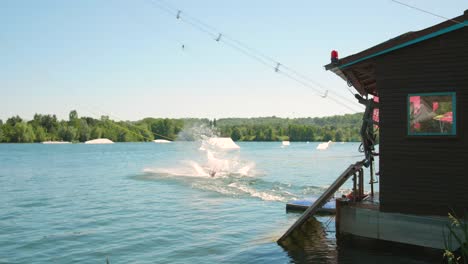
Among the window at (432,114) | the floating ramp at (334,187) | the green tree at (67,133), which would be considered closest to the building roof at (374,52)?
the window at (432,114)

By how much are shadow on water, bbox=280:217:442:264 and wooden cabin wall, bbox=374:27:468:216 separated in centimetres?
116

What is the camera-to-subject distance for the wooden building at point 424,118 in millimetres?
11898

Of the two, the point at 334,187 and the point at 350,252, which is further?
the point at 334,187

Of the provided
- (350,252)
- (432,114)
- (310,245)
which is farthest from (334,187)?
(432,114)

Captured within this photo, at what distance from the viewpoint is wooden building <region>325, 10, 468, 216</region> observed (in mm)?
11898

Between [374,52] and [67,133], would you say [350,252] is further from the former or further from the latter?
[67,133]

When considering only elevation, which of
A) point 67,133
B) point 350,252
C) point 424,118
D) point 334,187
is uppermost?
point 67,133

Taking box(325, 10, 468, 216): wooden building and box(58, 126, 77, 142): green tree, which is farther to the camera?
box(58, 126, 77, 142): green tree

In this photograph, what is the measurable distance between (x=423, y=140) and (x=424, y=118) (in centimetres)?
56

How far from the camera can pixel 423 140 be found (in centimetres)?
1226

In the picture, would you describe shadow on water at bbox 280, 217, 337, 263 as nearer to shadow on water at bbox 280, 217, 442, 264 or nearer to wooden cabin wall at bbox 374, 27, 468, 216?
shadow on water at bbox 280, 217, 442, 264

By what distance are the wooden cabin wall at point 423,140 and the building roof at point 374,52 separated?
203mm

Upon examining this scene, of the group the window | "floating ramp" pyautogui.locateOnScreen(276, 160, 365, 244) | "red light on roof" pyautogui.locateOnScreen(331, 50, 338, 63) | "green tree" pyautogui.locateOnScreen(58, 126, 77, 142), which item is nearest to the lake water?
"floating ramp" pyautogui.locateOnScreen(276, 160, 365, 244)

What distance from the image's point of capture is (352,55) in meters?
13.4
